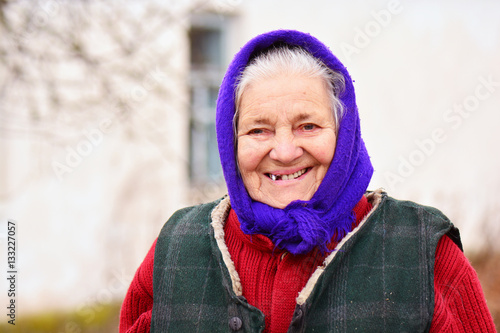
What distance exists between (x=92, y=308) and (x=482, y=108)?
5.27 m

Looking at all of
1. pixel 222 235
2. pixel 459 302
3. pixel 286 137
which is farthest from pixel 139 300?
pixel 459 302

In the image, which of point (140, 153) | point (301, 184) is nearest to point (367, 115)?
point (140, 153)

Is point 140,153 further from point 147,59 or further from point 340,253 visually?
point 340,253

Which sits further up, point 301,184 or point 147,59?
point 147,59

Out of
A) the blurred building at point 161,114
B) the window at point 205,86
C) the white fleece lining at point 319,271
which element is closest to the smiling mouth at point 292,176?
the white fleece lining at point 319,271

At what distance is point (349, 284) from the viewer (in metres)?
1.69

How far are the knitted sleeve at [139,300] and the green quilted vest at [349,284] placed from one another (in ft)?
0.27

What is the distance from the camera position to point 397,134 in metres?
6.39

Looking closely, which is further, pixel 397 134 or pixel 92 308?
pixel 397 134

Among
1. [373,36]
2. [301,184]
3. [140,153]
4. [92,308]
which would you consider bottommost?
[92,308]

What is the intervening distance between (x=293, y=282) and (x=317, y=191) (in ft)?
1.02

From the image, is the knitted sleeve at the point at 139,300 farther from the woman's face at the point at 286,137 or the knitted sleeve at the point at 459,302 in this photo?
the knitted sleeve at the point at 459,302

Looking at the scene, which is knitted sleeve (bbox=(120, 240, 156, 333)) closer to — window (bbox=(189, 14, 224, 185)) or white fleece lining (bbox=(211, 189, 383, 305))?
white fleece lining (bbox=(211, 189, 383, 305))

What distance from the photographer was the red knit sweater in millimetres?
1647
